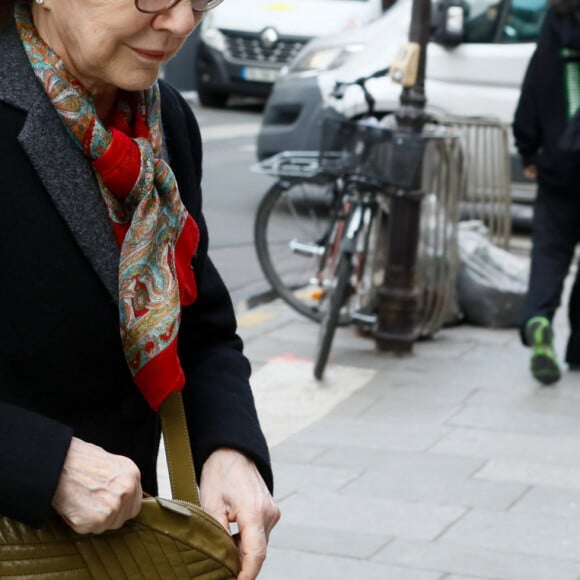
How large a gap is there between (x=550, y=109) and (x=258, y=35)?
1169 cm

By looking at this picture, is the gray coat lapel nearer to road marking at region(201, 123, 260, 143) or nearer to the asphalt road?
the asphalt road

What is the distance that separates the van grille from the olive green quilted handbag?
1606 cm

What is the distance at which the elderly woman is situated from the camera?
1.81 m

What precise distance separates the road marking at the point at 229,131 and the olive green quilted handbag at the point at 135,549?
46.6ft

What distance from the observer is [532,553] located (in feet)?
14.1

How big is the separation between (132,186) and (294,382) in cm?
442

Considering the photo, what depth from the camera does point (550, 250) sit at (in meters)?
6.53

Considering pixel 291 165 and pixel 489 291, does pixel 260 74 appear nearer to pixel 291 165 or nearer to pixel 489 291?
pixel 489 291

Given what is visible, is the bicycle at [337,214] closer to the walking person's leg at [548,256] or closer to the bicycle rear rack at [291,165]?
the bicycle rear rack at [291,165]

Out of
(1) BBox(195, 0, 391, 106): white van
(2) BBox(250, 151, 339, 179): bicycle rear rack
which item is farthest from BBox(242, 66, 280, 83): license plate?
(2) BBox(250, 151, 339, 179): bicycle rear rack

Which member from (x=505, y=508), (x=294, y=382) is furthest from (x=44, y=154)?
(x=294, y=382)

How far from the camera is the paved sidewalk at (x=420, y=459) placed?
167 inches

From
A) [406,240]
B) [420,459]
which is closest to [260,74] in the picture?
[406,240]

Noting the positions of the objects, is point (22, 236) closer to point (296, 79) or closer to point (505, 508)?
point (505, 508)
